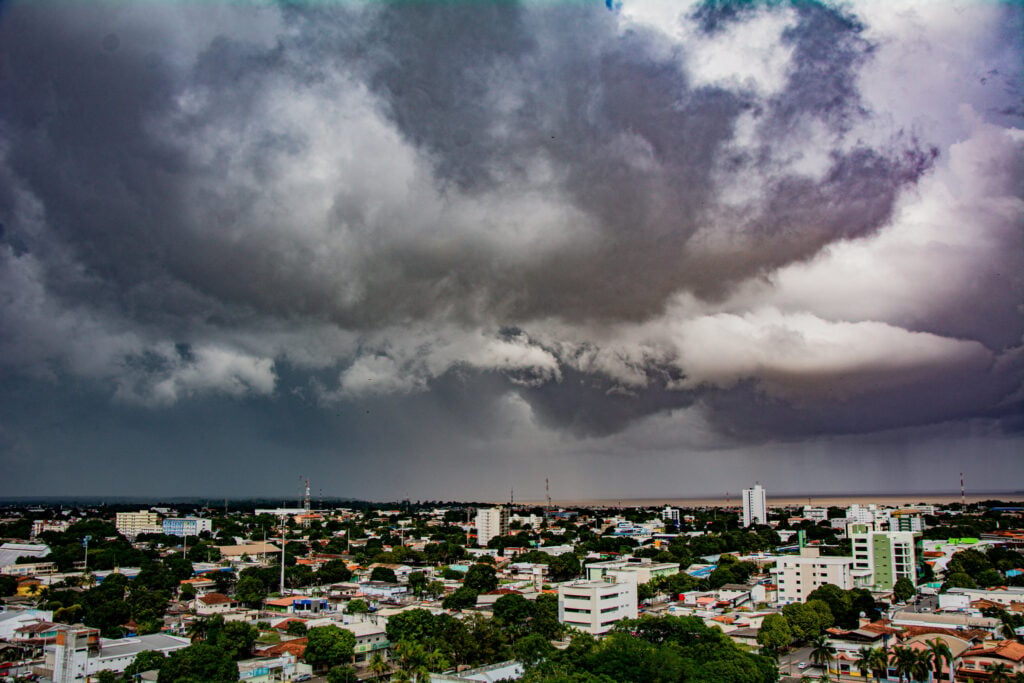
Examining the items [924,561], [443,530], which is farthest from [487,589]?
[443,530]

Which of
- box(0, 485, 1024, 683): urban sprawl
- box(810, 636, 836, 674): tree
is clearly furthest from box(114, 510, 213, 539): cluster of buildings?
box(810, 636, 836, 674): tree

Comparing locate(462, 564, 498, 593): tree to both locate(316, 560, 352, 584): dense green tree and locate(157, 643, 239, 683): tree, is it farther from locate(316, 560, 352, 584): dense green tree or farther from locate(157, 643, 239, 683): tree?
locate(157, 643, 239, 683): tree

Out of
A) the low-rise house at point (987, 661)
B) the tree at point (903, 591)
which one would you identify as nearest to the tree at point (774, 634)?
the low-rise house at point (987, 661)

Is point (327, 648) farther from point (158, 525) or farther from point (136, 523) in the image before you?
point (158, 525)

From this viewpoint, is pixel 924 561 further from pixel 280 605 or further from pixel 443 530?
pixel 443 530

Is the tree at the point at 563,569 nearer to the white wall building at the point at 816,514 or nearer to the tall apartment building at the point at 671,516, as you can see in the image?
the tall apartment building at the point at 671,516

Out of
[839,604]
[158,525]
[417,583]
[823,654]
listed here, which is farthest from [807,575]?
[158,525]
